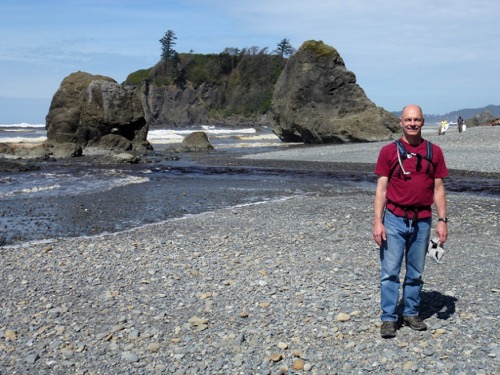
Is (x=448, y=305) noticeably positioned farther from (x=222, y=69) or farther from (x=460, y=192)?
(x=222, y=69)

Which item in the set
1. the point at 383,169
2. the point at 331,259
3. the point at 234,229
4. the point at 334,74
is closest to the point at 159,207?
the point at 234,229

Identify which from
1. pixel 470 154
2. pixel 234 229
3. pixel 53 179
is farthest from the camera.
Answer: pixel 470 154

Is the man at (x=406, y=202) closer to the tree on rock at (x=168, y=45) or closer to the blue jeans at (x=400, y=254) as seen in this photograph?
the blue jeans at (x=400, y=254)

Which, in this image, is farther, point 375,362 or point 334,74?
point 334,74

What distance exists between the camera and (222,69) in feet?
472

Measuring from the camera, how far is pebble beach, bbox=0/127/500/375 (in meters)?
5.82

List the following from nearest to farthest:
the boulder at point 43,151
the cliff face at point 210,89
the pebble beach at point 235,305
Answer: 1. the pebble beach at point 235,305
2. the boulder at point 43,151
3. the cliff face at point 210,89

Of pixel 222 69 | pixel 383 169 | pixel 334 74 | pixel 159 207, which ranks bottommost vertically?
pixel 159 207

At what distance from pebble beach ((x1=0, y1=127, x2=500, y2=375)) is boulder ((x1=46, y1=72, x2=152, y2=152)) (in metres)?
30.8

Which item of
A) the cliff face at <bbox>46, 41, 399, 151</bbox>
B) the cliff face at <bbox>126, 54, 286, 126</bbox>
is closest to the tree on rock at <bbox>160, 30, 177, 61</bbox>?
the cliff face at <bbox>126, 54, 286, 126</bbox>

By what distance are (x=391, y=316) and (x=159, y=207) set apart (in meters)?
11.5

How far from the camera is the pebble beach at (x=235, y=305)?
582 cm

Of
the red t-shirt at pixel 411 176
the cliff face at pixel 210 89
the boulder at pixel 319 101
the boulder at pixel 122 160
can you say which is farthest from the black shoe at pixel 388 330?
the cliff face at pixel 210 89

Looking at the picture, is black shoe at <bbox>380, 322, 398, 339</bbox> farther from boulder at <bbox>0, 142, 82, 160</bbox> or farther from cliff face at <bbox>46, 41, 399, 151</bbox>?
cliff face at <bbox>46, 41, 399, 151</bbox>
